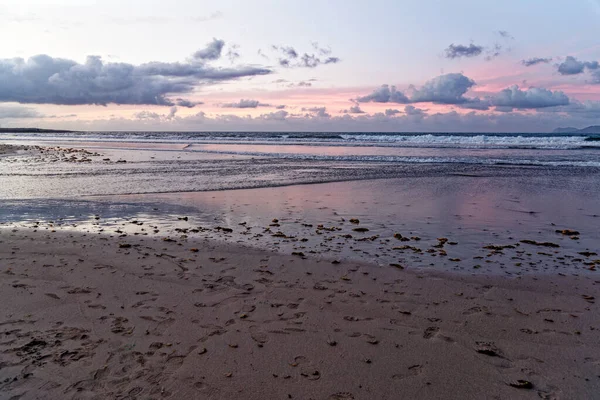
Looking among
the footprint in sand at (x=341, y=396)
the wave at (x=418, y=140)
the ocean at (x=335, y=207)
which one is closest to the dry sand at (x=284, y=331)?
the footprint in sand at (x=341, y=396)

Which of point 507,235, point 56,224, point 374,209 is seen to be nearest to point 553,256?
point 507,235

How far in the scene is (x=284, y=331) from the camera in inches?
175

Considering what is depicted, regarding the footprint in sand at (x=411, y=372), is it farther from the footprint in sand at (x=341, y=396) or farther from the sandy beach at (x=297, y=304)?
the footprint in sand at (x=341, y=396)

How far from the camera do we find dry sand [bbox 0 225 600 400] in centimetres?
→ 355

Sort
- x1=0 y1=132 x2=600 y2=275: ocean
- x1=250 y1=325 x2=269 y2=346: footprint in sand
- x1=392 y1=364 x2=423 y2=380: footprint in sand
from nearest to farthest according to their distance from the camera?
1. x1=392 y1=364 x2=423 y2=380: footprint in sand
2. x1=250 y1=325 x2=269 y2=346: footprint in sand
3. x1=0 y1=132 x2=600 y2=275: ocean

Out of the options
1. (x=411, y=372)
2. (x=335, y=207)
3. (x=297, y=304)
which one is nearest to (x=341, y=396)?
(x=411, y=372)

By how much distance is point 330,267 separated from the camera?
654cm

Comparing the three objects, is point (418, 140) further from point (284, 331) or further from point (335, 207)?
point (284, 331)

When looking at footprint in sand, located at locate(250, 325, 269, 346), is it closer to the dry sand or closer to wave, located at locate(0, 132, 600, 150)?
the dry sand

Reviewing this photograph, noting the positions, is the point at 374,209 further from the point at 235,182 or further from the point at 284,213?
the point at 235,182

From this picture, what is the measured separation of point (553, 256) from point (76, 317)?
7.42 metres

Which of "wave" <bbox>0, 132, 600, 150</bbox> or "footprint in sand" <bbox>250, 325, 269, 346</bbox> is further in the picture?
"wave" <bbox>0, 132, 600, 150</bbox>

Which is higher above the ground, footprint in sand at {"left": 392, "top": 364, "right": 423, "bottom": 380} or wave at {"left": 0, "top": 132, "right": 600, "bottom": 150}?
wave at {"left": 0, "top": 132, "right": 600, "bottom": 150}

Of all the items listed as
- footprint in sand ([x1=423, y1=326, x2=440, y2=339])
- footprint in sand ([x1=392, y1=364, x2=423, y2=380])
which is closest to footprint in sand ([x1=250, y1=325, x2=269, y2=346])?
footprint in sand ([x1=392, y1=364, x2=423, y2=380])
